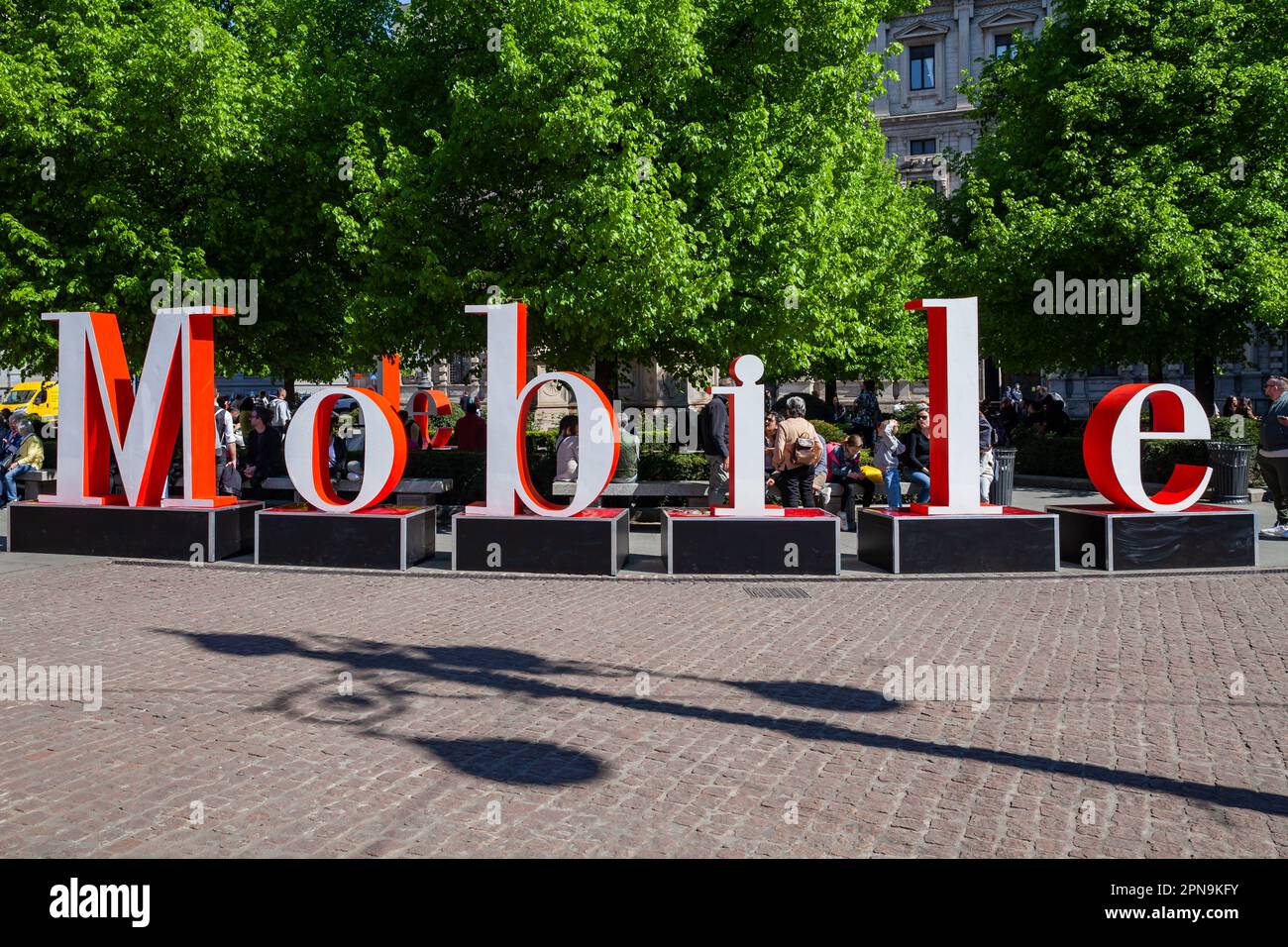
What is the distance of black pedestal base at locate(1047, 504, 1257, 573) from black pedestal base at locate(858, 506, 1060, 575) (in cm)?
54

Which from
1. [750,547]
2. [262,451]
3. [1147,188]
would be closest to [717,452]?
[750,547]

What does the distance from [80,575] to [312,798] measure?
8524 mm

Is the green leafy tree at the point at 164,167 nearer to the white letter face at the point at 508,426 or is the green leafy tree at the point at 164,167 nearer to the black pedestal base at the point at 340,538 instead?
the black pedestal base at the point at 340,538

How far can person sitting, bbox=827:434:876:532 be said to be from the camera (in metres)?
17.5

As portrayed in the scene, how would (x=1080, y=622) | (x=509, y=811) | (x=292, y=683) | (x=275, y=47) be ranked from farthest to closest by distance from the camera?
(x=275, y=47)
(x=1080, y=622)
(x=292, y=683)
(x=509, y=811)

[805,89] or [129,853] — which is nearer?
[129,853]

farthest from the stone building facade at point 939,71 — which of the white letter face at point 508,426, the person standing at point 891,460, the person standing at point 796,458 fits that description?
the white letter face at point 508,426

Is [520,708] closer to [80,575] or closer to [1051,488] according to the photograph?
[80,575]

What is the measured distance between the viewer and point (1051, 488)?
23641 millimetres

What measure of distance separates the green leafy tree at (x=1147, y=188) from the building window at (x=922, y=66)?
35.7m

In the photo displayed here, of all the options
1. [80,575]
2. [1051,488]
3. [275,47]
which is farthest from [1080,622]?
[275,47]

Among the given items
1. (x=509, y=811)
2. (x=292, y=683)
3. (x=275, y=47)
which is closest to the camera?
(x=509, y=811)

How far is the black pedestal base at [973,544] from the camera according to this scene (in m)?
12.7

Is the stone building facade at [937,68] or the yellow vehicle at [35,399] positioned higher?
the stone building facade at [937,68]
